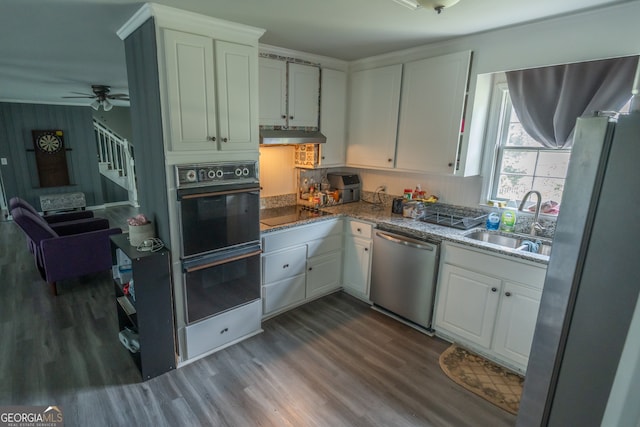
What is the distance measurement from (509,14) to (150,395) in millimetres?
3414

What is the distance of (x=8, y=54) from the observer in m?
3.00

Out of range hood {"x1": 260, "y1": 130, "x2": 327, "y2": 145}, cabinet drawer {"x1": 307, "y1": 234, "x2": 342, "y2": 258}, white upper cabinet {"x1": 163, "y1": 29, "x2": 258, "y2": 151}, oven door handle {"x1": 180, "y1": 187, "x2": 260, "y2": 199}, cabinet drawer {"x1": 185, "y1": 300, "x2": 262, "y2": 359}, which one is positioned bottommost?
cabinet drawer {"x1": 185, "y1": 300, "x2": 262, "y2": 359}

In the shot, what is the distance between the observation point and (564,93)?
2.39m

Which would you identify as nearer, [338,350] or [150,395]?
[150,395]

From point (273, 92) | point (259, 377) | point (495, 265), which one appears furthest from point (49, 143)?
point (495, 265)

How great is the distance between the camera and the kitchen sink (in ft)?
8.17

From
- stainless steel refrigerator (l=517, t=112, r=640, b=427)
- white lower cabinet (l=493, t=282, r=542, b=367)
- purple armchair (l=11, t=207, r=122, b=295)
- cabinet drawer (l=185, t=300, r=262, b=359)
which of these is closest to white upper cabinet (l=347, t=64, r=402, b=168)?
white lower cabinet (l=493, t=282, r=542, b=367)

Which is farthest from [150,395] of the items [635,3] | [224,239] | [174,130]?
[635,3]

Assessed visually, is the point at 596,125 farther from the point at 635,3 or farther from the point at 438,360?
the point at 438,360

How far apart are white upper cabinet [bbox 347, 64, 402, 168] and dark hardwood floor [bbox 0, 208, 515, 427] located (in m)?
1.60

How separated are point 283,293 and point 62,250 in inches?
93.9

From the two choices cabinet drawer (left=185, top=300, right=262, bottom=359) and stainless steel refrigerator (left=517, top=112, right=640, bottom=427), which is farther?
cabinet drawer (left=185, top=300, right=262, bottom=359)

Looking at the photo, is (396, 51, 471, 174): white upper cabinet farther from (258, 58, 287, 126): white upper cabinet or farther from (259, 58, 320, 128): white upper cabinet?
(258, 58, 287, 126): white upper cabinet

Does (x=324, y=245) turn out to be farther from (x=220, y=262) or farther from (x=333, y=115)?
(x=333, y=115)
